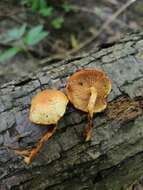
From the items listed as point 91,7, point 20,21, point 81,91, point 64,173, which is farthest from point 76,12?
point 64,173

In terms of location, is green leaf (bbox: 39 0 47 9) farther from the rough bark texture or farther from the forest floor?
the rough bark texture

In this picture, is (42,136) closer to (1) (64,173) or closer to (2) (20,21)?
(1) (64,173)

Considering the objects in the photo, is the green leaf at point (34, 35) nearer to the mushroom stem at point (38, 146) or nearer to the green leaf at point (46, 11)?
the green leaf at point (46, 11)

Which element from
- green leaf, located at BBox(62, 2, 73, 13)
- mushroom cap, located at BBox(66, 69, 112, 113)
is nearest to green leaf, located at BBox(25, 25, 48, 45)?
green leaf, located at BBox(62, 2, 73, 13)

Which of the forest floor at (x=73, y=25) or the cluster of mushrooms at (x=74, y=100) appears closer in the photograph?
the cluster of mushrooms at (x=74, y=100)

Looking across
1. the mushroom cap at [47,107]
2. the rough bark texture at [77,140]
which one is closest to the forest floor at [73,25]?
the rough bark texture at [77,140]
